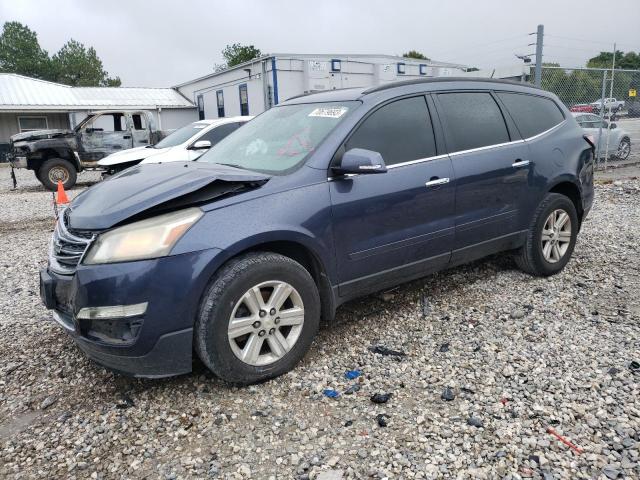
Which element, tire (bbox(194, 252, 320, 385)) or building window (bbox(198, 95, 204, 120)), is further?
building window (bbox(198, 95, 204, 120))

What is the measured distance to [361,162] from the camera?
3.15 m

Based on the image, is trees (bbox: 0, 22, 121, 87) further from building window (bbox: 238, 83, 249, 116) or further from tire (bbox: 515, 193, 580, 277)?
tire (bbox: 515, 193, 580, 277)

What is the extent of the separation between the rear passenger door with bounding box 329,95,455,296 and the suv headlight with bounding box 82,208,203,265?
1.02 metres

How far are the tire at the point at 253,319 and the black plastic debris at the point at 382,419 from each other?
0.67 m

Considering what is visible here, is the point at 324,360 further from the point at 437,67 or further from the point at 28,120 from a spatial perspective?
the point at 28,120

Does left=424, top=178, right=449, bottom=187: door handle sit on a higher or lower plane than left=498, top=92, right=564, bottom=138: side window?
lower

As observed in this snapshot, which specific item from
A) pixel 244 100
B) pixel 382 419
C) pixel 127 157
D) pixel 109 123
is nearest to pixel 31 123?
pixel 244 100

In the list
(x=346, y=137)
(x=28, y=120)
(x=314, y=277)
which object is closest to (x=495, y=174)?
(x=346, y=137)

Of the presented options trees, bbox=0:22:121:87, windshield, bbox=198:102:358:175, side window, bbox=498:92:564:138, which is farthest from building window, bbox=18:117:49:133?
trees, bbox=0:22:121:87

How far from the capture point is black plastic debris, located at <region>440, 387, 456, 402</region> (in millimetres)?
2879

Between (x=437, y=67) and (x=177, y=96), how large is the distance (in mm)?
17704

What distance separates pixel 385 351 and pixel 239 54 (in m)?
66.4

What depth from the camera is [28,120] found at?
100 ft

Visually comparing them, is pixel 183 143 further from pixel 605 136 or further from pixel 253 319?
pixel 605 136
